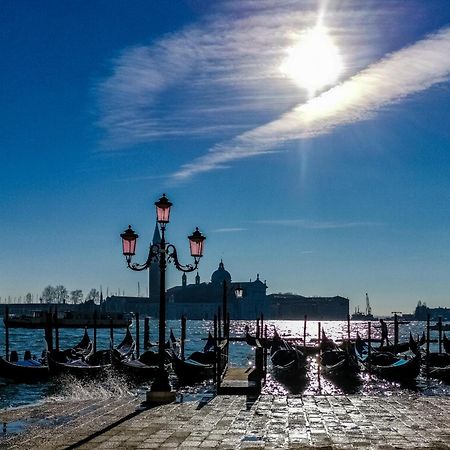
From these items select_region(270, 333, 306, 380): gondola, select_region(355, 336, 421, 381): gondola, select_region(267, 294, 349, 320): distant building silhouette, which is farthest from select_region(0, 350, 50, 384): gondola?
select_region(267, 294, 349, 320): distant building silhouette

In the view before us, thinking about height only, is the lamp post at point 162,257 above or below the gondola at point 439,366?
above

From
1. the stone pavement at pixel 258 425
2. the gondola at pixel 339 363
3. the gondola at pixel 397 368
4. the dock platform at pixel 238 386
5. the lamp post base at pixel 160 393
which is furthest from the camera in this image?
the gondola at pixel 339 363

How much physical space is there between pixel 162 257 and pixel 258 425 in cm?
399

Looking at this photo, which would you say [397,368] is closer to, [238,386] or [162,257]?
[238,386]

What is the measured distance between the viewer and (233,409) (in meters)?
11.1

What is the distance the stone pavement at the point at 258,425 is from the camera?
26.4 ft

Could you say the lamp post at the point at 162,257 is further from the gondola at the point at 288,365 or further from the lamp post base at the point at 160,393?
the gondola at the point at 288,365

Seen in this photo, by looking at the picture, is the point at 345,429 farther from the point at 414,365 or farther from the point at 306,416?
the point at 414,365

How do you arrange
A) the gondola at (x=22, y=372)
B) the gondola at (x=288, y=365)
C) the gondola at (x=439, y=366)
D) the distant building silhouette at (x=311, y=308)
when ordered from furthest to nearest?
the distant building silhouette at (x=311, y=308) → the gondola at (x=288, y=365) → the gondola at (x=439, y=366) → the gondola at (x=22, y=372)

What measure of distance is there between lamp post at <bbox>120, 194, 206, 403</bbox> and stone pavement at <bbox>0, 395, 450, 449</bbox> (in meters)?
0.45

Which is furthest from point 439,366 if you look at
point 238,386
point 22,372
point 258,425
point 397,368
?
point 258,425

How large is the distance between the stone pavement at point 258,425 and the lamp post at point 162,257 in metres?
0.45

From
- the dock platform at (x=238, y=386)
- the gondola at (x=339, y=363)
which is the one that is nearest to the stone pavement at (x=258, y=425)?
the dock platform at (x=238, y=386)

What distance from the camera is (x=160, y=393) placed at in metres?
12.0
